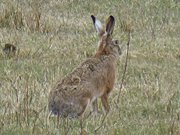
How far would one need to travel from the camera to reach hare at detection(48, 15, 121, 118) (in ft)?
21.6

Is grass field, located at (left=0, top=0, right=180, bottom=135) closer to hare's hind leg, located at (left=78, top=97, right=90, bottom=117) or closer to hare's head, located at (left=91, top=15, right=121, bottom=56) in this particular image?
hare's hind leg, located at (left=78, top=97, right=90, bottom=117)

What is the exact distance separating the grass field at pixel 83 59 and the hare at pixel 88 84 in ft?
0.44

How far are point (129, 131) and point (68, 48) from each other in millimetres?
4165

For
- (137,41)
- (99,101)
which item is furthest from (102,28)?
(137,41)

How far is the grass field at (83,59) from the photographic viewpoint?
641 cm

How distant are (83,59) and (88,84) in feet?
9.35

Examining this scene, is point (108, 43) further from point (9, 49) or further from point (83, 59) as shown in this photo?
point (9, 49)

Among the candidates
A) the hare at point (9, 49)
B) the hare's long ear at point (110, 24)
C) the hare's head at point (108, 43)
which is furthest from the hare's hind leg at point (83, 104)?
the hare at point (9, 49)

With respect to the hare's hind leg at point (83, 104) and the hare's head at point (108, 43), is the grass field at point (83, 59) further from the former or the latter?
the hare's head at point (108, 43)

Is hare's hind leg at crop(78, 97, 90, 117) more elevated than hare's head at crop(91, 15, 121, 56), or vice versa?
hare's head at crop(91, 15, 121, 56)

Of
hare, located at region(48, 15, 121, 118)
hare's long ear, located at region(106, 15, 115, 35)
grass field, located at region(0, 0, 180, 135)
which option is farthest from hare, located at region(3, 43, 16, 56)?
hare's long ear, located at region(106, 15, 115, 35)

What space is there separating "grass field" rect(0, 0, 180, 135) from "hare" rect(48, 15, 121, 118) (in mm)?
133

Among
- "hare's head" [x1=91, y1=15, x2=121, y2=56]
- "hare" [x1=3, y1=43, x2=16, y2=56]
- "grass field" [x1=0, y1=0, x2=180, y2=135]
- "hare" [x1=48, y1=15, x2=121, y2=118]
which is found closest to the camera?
"grass field" [x1=0, y1=0, x2=180, y2=135]

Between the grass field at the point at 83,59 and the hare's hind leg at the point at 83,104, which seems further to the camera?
the hare's hind leg at the point at 83,104
